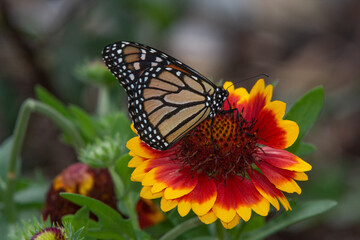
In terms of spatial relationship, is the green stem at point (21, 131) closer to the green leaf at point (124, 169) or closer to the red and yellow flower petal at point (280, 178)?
the green leaf at point (124, 169)

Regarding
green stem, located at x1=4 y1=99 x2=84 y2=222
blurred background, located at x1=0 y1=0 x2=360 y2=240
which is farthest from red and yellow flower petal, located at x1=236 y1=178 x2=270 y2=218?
blurred background, located at x1=0 y1=0 x2=360 y2=240

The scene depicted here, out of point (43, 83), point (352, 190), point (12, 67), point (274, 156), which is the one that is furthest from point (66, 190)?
point (12, 67)

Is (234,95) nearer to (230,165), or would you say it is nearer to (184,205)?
(230,165)

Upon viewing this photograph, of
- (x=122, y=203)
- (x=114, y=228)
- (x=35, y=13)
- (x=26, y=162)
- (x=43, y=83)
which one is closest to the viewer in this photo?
(x=114, y=228)

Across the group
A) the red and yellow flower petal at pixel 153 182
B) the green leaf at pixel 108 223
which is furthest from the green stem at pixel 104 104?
the red and yellow flower petal at pixel 153 182

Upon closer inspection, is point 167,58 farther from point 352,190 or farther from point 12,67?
point 12,67
